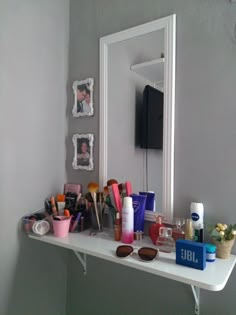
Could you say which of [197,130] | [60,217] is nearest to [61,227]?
[60,217]

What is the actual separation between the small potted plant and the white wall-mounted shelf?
0.02m

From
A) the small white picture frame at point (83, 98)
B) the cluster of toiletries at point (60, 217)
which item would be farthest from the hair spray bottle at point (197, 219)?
the small white picture frame at point (83, 98)

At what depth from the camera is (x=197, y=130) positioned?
828 mm

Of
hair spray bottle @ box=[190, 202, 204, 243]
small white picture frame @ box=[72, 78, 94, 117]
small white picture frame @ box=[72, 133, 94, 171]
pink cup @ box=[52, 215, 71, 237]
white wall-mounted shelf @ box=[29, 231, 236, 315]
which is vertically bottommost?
white wall-mounted shelf @ box=[29, 231, 236, 315]

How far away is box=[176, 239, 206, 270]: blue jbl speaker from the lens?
68 cm

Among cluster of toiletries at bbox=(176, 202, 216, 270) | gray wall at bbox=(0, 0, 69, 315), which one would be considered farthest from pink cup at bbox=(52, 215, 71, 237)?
cluster of toiletries at bbox=(176, 202, 216, 270)

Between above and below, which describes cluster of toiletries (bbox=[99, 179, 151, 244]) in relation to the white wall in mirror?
below

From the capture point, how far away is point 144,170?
0.96m

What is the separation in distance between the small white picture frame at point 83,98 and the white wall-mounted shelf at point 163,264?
55cm

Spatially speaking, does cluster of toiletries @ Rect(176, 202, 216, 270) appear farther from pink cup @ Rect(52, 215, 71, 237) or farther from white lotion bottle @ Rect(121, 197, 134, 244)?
pink cup @ Rect(52, 215, 71, 237)

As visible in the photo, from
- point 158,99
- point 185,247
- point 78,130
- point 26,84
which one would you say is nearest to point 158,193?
point 185,247

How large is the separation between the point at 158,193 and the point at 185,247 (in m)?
0.24

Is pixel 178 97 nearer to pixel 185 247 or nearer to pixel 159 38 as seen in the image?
pixel 159 38

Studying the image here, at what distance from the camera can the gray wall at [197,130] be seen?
2.54ft
